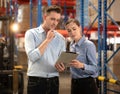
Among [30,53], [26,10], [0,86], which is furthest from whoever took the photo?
[26,10]

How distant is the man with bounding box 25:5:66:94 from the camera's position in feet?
11.1

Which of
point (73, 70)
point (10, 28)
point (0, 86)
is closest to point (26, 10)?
point (10, 28)

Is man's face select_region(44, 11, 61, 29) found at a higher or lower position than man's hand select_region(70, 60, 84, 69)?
higher

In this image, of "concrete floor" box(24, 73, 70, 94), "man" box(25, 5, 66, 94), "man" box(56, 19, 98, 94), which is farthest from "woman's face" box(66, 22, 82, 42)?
"concrete floor" box(24, 73, 70, 94)

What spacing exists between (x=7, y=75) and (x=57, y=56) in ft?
8.85

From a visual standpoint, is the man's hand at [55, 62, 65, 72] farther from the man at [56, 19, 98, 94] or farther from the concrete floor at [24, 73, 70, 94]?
the concrete floor at [24, 73, 70, 94]

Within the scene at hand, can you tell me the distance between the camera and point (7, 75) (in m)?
5.98

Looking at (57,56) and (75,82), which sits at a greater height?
(57,56)

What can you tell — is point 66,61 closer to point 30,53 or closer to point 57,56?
point 57,56

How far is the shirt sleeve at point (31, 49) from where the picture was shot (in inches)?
129

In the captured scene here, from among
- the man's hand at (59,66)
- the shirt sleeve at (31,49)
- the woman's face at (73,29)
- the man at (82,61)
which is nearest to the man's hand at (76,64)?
the man at (82,61)

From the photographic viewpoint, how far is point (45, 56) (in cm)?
343

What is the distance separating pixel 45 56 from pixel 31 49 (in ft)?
0.62

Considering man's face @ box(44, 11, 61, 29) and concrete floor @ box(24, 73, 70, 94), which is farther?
concrete floor @ box(24, 73, 70, 94)
